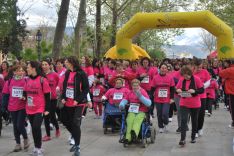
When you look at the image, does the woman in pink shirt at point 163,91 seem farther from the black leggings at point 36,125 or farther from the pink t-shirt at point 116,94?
the black leggings at point 36,125

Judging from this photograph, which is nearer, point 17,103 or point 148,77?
point 17,103

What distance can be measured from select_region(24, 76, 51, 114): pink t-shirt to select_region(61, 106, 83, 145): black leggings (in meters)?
0.42

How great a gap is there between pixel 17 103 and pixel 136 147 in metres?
2.57

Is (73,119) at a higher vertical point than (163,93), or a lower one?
lower

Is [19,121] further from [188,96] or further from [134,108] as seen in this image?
[188,96]

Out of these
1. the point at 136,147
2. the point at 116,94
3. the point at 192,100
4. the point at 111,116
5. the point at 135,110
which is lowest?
the point at 136,147

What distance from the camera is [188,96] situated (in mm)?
10602

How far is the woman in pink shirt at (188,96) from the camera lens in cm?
1060

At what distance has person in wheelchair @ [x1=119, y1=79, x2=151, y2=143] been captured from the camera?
10283 mm

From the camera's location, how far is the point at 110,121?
485 inches

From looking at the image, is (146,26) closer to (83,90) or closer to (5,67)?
(5,67)

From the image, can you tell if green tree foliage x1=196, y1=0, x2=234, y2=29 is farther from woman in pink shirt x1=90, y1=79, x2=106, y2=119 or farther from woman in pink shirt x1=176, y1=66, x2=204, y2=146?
woman in pink shirt x1=176, y1=66, x2=204, y2=146

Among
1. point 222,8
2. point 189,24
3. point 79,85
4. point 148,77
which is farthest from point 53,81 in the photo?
point 222,8

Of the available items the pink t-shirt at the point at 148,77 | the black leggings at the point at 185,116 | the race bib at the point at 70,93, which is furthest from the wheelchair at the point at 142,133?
the pink t-shirt at the point at 148,77
